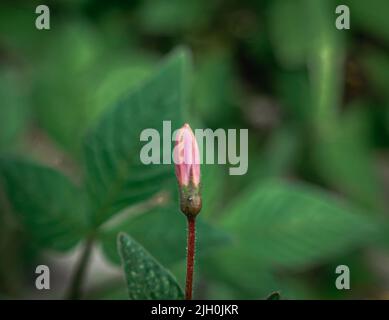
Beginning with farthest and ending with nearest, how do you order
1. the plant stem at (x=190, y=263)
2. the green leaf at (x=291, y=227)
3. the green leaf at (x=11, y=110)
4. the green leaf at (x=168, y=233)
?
1. the green leaf at (x=11, y=110)
2. the green leaf at (x=291, y=227)
3. the green leaf at (x=168, y=233)
4. the plant stem at (x=190, y=263)

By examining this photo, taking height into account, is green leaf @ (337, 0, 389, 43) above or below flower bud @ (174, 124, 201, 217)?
above

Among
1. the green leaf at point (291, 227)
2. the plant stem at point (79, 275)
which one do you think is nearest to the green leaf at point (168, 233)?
the plant stem at point (79, 275)

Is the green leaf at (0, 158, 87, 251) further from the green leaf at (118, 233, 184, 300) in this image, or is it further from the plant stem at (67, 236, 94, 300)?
the green leaf at (118, 233, 184, 300)

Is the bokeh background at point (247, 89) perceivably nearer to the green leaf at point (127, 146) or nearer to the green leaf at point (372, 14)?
the green leaf at point (372, 14)

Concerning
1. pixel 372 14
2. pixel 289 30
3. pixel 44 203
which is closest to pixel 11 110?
pixel 44 203

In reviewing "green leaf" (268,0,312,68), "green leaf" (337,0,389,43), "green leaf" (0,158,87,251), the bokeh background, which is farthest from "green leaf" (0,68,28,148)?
"green leaf" (337,0,389,43)

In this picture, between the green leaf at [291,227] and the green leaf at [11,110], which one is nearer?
the green leaf at [291,227]

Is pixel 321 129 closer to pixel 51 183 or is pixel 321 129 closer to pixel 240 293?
pixel 240 293
